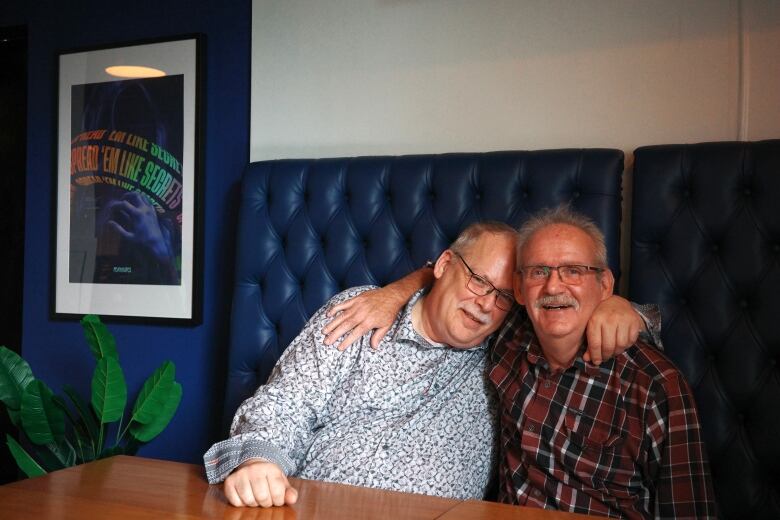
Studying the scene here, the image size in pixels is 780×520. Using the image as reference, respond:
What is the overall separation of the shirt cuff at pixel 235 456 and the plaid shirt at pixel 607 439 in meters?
0.66

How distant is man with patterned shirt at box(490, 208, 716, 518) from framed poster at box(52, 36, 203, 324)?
167 centimetres

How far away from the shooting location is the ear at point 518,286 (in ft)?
6.47

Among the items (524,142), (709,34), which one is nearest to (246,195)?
(524,142)

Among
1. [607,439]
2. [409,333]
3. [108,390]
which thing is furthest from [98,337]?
[607,439]

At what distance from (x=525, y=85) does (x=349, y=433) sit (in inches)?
54.9

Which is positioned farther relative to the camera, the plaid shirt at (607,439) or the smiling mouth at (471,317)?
the smiling mouth at (471,317)

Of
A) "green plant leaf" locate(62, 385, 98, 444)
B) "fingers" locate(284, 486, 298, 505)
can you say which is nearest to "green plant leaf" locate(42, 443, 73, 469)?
"green plant leaf" locate(62, 385, 98, 444)

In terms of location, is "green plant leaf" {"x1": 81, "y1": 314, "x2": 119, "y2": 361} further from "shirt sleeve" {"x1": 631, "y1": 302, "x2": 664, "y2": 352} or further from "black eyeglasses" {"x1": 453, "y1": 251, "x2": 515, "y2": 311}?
"shirt sleeve" {"x1": 631, "y1": 302, "x2": 664, "y2": 352}

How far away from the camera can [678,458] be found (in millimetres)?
1697

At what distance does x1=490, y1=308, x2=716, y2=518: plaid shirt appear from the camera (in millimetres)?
1701

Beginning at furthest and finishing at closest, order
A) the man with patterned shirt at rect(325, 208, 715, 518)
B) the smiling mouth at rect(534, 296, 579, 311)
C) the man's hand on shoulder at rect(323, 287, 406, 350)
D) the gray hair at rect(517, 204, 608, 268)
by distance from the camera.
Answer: the man's hand on shoulder at rect(323, 287, 406, 350), the gray hair at rect(517, 204, 608, 268), the smiling mouth at rect(534, 296, 579, 311), the man with patterned shirt at rect(325, 208, 715, 518)

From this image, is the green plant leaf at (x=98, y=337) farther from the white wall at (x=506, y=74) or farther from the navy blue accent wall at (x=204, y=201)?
the white wall at (x=506, y=74)

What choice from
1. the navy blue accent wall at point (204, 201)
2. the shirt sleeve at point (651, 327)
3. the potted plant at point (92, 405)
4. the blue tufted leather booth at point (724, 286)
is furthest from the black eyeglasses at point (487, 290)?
the navy blue accent wall at point (204, 201)

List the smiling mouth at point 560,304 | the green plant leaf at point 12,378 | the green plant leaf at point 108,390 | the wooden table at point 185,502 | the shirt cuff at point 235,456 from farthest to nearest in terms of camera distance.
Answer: the green plant leaf at point 12,378, the green plant leaf at point 108,390, the smiling mouth at point 560,304, the shirt cuff at point 235,456, the wooden table at point 185,502
